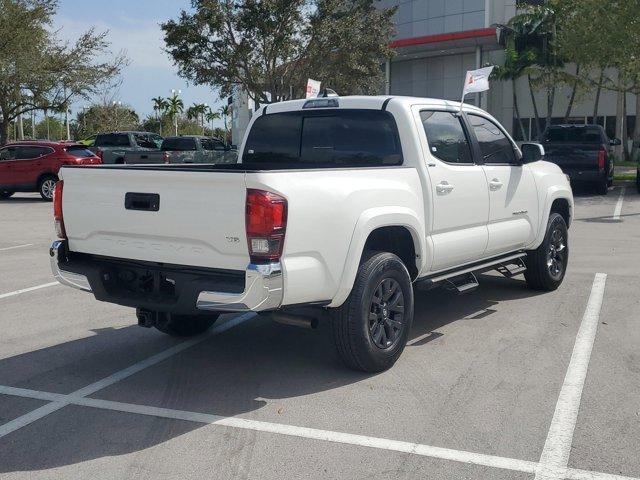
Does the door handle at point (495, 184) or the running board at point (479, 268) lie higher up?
the door handle at point (495, 184)

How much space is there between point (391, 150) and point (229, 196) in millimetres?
1881

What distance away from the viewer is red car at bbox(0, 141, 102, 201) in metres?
21.2

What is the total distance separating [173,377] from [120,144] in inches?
910

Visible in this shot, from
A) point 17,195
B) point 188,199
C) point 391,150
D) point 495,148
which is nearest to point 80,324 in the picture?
point 188,199

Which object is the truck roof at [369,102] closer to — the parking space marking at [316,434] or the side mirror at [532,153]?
→ the side mirror at [532,153]

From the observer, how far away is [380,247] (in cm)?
558

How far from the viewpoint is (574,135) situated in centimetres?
1953

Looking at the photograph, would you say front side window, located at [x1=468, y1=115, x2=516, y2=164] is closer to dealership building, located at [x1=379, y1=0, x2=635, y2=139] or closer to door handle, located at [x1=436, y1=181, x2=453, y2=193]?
door handle, located at [x1=436, y1=181, x2=453, y2=193]

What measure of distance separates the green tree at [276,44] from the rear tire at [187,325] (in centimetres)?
2283

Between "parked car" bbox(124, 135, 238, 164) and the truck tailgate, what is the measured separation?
A: 20.6 m

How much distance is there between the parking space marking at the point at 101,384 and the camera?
450 cm

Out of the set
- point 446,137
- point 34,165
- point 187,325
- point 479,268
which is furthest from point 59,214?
point 34,165

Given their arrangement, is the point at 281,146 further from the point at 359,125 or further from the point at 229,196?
the point at 229,196

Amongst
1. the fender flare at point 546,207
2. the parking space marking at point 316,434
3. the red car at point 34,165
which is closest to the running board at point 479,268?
the fender flare at point 546,207
